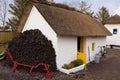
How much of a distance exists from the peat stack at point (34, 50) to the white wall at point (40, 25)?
326 millimetres

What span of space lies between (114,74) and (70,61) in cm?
364

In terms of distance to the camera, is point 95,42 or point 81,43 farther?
point 95,42

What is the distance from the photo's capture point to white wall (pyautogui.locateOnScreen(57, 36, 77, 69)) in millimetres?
13211

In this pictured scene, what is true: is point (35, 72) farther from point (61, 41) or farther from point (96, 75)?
point (96, 75)

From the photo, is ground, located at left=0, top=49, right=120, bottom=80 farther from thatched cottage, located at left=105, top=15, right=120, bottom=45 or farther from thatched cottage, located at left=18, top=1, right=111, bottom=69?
thatched cottage, located at left=105, top=15, right=120, bottom=45

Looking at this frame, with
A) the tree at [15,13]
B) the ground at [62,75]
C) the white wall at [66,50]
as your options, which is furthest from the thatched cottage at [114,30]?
the white wall at [66,50]

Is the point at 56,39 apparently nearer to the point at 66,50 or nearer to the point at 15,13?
the point at 66,50

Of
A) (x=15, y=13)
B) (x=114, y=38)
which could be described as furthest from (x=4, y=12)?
(x=114, y=38)

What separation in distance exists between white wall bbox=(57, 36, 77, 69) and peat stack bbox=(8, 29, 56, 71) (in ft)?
2.04

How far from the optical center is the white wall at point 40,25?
42.8ft

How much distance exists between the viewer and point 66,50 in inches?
551

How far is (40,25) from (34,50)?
2133 mm

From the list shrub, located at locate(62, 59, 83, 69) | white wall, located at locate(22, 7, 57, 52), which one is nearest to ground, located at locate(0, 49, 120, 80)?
shrub, located at locate(62, 59, 83, 69)

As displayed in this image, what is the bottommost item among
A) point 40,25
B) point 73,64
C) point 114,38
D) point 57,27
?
point 73,64
